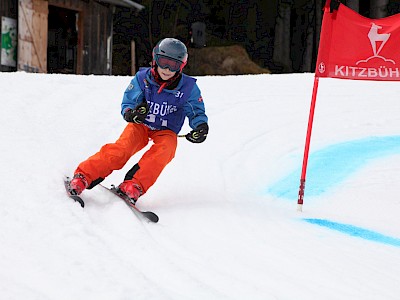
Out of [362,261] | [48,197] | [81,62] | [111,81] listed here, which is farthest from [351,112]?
[81,62]

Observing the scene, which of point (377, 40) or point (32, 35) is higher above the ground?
point (377, 40)

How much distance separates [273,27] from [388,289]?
28.3 meters

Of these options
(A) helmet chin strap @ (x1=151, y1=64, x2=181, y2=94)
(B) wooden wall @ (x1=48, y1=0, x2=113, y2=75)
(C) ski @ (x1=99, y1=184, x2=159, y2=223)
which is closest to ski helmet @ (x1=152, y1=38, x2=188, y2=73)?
(A) helmet chin strap @ (x1=151, y1=64, x2=181, y2=94)

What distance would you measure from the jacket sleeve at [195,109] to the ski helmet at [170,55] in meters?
0.32

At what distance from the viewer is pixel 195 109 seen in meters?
4.52

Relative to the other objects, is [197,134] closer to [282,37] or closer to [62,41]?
[62,41]

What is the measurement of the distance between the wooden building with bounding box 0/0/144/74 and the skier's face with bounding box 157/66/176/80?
10247 mm

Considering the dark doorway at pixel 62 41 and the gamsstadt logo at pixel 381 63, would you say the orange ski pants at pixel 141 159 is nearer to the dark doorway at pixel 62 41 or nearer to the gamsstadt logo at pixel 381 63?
the gamsstadt logo at pixel 381 63

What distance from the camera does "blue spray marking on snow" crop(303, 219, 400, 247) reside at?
4007 mm

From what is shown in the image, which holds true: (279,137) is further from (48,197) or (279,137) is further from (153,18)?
(153,18)

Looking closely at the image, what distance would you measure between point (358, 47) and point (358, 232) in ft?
5.26

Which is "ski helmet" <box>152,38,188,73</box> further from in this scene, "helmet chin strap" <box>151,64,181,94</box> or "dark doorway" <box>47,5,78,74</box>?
"dark doorway" <box>47,5,78,74</box>

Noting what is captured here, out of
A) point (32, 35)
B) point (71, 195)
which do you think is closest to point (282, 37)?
point (32, 35)

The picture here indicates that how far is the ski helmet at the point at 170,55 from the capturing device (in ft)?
13.8
